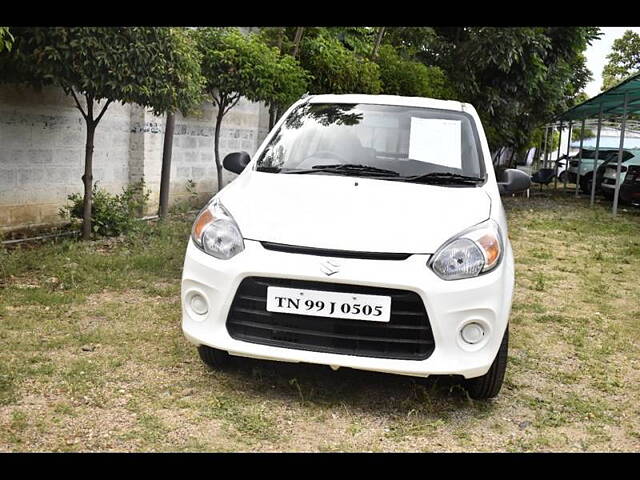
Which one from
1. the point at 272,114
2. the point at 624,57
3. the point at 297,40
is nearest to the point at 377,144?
the point at 297,40

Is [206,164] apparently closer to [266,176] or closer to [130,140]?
[130,140]

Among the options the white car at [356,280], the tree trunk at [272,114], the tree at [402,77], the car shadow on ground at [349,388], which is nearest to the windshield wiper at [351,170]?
the white car at [356,280]

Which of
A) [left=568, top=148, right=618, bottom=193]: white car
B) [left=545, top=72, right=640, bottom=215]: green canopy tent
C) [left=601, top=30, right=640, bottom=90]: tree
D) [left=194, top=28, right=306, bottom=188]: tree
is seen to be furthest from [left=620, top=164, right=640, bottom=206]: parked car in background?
[left=601, top=30, right=640, bottom=90]: tree

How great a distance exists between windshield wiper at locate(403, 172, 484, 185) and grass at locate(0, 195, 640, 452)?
1140mm

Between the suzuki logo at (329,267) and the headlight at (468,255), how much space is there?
1.47 ft

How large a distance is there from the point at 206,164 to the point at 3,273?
20.2ft

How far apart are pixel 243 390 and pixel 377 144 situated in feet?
5.84

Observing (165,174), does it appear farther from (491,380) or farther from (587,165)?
(587,165)

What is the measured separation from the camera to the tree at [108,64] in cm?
642

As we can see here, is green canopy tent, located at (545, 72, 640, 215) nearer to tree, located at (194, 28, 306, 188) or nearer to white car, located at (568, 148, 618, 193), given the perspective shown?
white car, located at (568, 148, 618, 193)

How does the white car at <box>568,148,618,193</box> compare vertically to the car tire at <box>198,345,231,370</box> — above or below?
above

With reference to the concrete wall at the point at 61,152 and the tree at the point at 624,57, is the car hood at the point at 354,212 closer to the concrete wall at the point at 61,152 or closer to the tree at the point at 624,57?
the concrete wall at the point at 61,152

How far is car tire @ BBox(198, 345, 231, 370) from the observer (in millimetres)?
4070

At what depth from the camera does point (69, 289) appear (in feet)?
19.4
